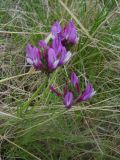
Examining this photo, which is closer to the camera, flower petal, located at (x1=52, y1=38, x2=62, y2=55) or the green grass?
flower petal, located at (x1=52, y1=38, x2=62, y2=55)

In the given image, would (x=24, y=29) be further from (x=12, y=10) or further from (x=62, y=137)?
(x=62, y=137)

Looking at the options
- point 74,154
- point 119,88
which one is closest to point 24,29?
point 119,88

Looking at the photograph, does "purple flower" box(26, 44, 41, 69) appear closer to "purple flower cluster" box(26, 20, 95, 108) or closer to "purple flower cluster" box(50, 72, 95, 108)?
"purple flower cluster" box(26, 20, 95, 108)

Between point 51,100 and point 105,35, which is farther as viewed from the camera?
point 105,35

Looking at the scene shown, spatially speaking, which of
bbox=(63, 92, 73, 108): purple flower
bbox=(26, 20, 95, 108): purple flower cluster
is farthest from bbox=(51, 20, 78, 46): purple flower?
bbox=(63, 92, 73, 108): purple flower

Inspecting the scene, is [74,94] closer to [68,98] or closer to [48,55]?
[68,98]

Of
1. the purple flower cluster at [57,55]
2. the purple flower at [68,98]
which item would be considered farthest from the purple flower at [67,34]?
the purple flower at [68,98]

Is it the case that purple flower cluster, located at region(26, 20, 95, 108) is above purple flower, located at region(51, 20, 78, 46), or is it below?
below

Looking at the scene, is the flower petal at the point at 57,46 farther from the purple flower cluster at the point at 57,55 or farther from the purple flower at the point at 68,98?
the purple flower at the point at 68,98
